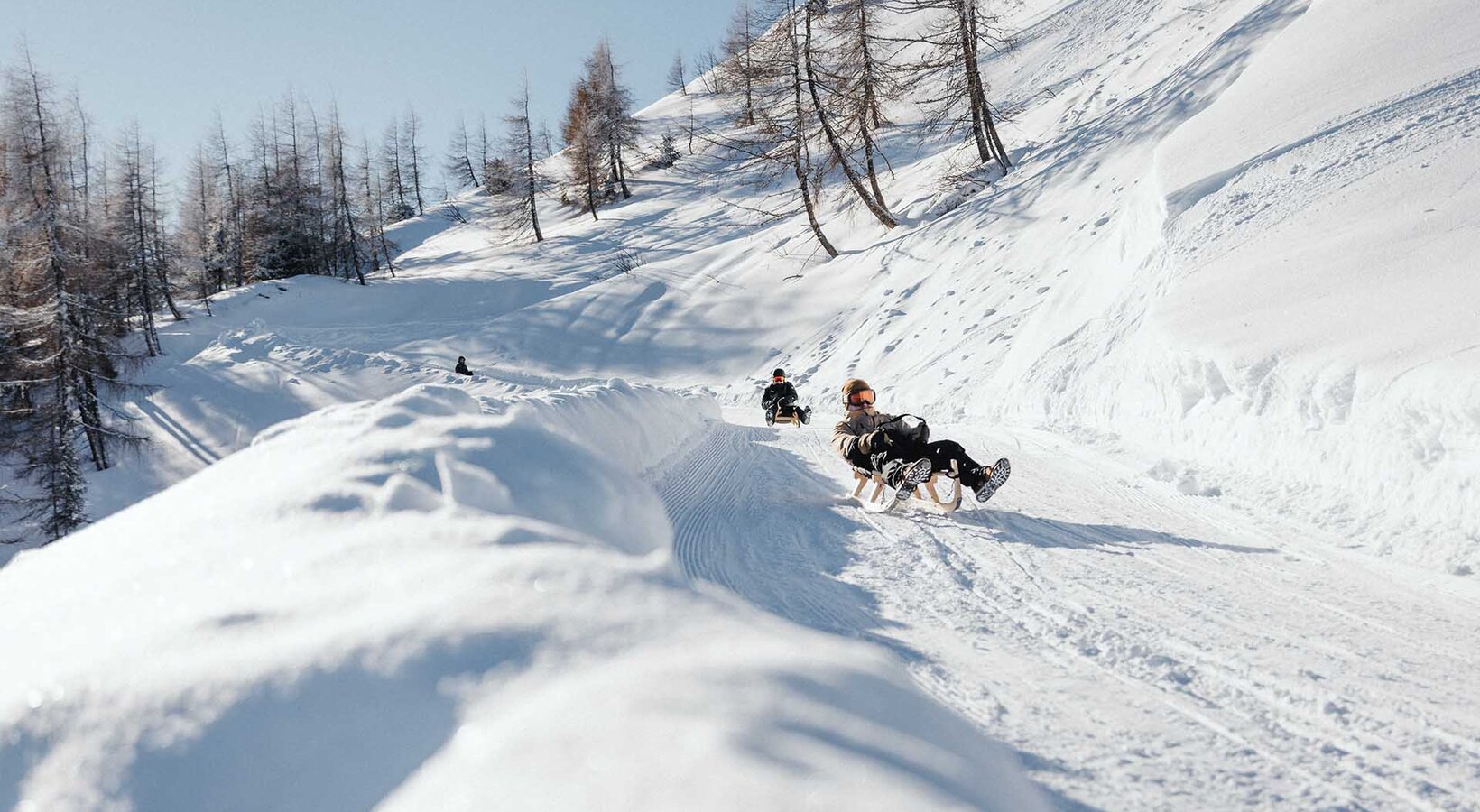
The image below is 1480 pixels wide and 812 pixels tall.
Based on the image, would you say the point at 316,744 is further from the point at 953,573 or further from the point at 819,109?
the point at 819,109

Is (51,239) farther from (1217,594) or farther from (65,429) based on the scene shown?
(1217,594)

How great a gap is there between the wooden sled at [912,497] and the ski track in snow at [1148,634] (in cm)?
18

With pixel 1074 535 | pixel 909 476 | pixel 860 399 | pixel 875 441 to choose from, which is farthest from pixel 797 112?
pixel 1074 535

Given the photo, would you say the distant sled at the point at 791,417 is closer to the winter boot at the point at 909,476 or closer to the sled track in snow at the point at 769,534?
the sled track in snow at the point at 769,534

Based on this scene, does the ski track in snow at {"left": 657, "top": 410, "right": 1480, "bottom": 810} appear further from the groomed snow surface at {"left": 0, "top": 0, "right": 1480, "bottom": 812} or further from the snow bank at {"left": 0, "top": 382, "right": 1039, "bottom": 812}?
the snow bank at {"left": 0, "top": 382, "right": 1039, "bottom": 812}

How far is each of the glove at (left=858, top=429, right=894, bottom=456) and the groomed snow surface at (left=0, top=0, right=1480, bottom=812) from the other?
71cm

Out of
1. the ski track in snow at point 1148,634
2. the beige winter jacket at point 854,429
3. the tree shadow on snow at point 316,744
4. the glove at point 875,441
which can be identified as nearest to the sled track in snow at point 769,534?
the ski track in snow at point 1148,634

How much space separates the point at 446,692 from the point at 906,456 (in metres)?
5.45

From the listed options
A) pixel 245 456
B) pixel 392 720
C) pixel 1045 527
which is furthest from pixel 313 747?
pixel 1045 527

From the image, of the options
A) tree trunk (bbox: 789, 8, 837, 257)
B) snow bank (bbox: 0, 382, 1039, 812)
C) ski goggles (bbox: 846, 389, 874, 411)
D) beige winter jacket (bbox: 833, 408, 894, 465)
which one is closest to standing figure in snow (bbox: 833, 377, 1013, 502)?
beige winter jacket (bbox: 833, 408, 894, 465)

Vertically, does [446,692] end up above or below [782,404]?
above

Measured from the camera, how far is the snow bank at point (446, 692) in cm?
188

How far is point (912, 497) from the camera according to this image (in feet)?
24.9

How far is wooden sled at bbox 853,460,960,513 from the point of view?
22.8ft
